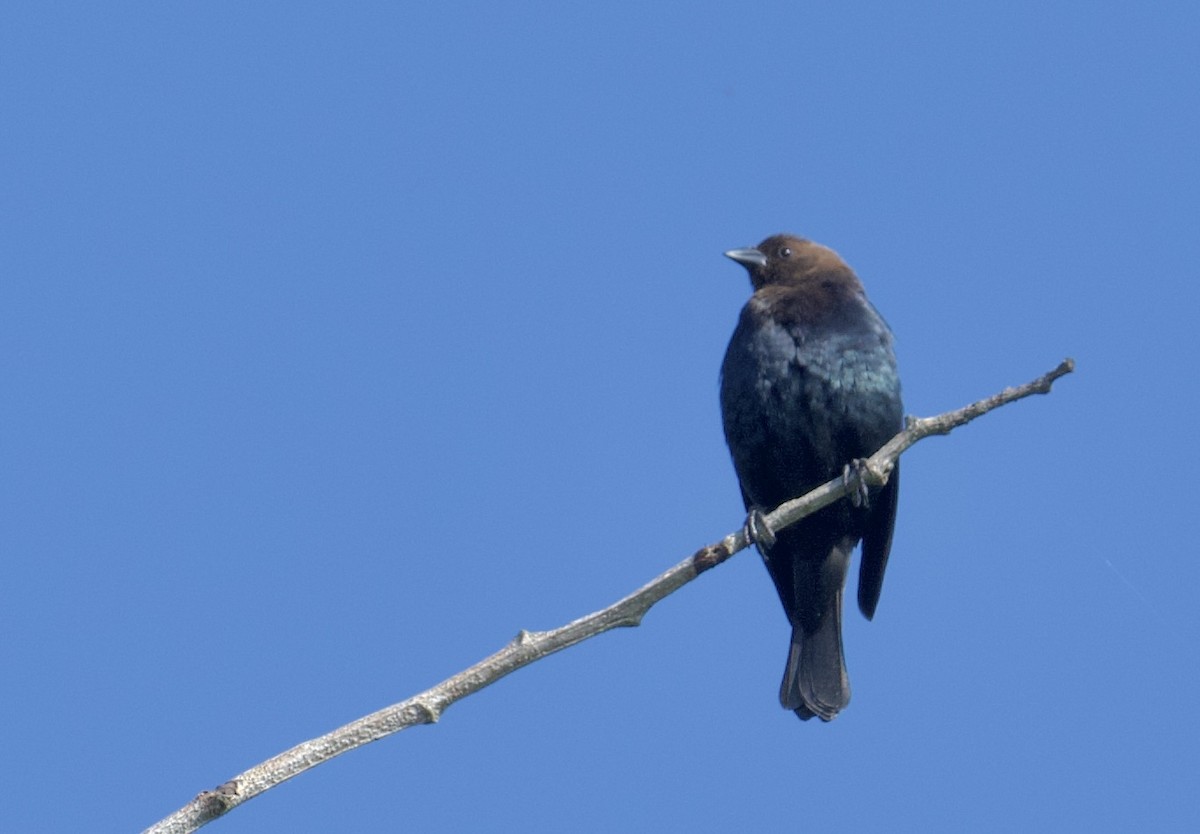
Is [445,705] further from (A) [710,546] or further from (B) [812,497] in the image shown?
(B) [812,497]

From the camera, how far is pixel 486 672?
2.71 meters

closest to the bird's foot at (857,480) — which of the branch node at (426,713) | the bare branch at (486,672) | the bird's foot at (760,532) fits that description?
the bird's foot at (760,532)

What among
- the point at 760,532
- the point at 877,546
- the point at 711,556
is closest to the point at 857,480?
the point at 760,532

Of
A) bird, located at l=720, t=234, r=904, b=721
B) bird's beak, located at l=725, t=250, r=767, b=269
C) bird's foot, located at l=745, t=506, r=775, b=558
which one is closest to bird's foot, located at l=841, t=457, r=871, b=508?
bird, located at l=720, t=234, r=904, b=721

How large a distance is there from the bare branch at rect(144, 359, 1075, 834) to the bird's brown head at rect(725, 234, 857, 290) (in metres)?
2.58

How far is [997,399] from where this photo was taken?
335cm

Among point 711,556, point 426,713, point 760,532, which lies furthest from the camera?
point 760,532

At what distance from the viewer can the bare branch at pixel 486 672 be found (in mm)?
2395

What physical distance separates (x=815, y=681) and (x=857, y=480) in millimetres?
1657

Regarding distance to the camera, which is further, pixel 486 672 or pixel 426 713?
pixel 486 672

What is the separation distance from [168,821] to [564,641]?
83 centimetres

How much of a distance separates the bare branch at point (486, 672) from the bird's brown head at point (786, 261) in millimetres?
2582

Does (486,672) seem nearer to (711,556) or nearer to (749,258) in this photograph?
(711,556)

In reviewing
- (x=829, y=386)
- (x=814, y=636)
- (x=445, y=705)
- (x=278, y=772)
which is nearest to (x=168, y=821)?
(x=278, y=772)
